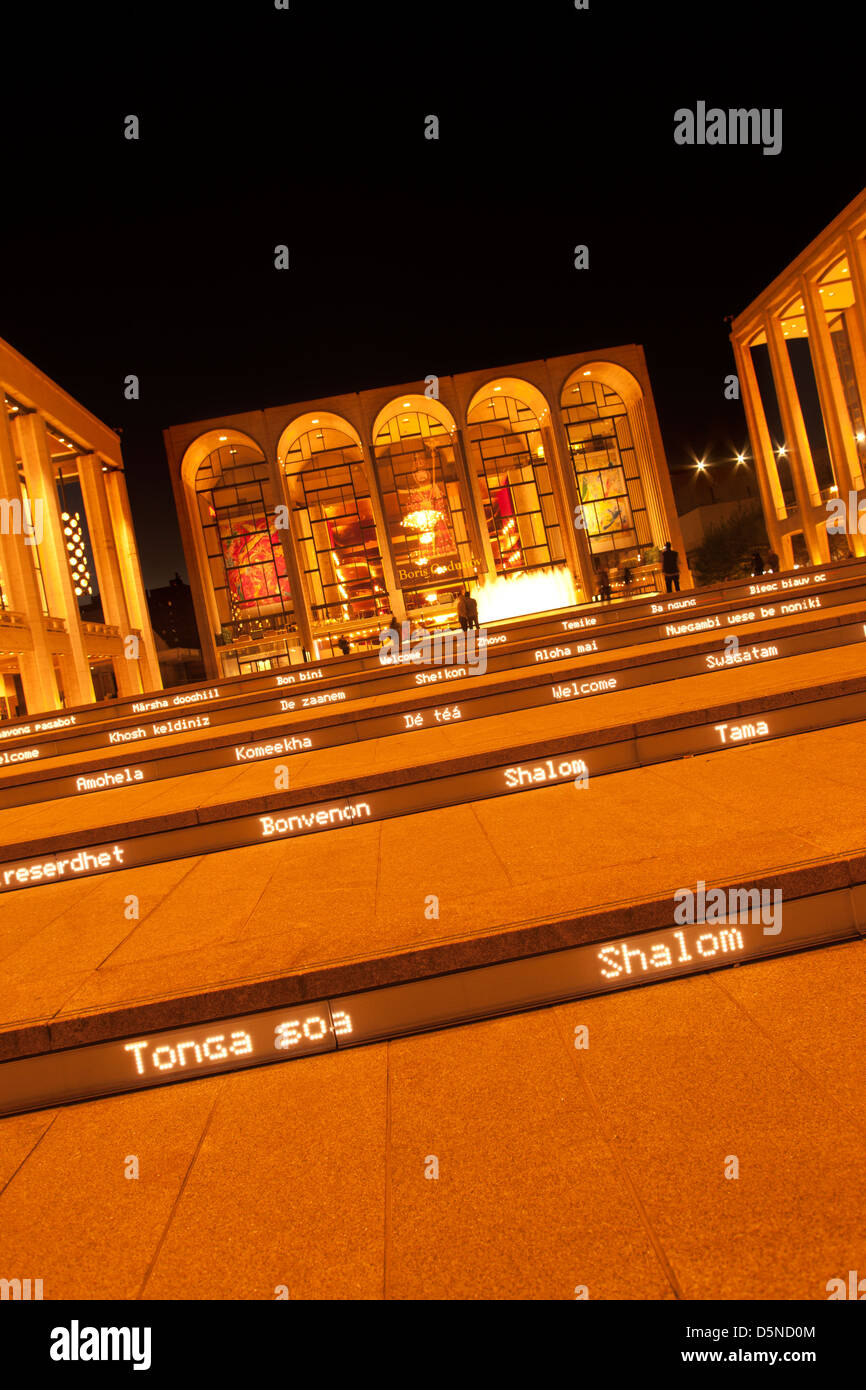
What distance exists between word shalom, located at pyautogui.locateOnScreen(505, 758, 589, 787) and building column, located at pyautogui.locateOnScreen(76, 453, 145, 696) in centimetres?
3492

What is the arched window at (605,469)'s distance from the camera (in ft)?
139

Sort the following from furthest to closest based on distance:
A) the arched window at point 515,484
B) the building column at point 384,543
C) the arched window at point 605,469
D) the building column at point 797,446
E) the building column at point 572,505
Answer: the arched window at point 515,484 → the arched window at point 605,469 → the building column at point 572,505 → the building column at point 384,543 → the building column at point 797,446

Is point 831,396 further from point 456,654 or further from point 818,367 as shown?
point 456,654

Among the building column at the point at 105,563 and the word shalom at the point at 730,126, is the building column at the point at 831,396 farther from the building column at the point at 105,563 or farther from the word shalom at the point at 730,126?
the building column at the point at 105,563

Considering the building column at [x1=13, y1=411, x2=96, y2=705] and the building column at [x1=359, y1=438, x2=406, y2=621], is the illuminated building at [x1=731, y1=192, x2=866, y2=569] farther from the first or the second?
the building column at [x1=13, y1=411, x2=96, y2=705]

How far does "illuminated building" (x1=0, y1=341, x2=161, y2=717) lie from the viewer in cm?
2839

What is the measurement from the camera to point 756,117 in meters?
15.7

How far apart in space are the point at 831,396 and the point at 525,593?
16.2m

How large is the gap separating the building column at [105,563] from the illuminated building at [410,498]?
3.67 metres

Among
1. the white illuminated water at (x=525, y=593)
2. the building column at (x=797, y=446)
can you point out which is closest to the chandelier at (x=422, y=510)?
the white illuminated water at (x=525, y=593)

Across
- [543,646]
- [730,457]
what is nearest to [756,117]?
[543,646]

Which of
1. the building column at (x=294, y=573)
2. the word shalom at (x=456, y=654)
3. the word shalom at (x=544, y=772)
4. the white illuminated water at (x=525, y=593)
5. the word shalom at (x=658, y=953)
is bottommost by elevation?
the word shalom at (x=658, y=953)

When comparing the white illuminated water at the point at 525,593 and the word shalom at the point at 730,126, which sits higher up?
the word shalom at the point at 730,126

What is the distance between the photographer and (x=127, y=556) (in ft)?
138
